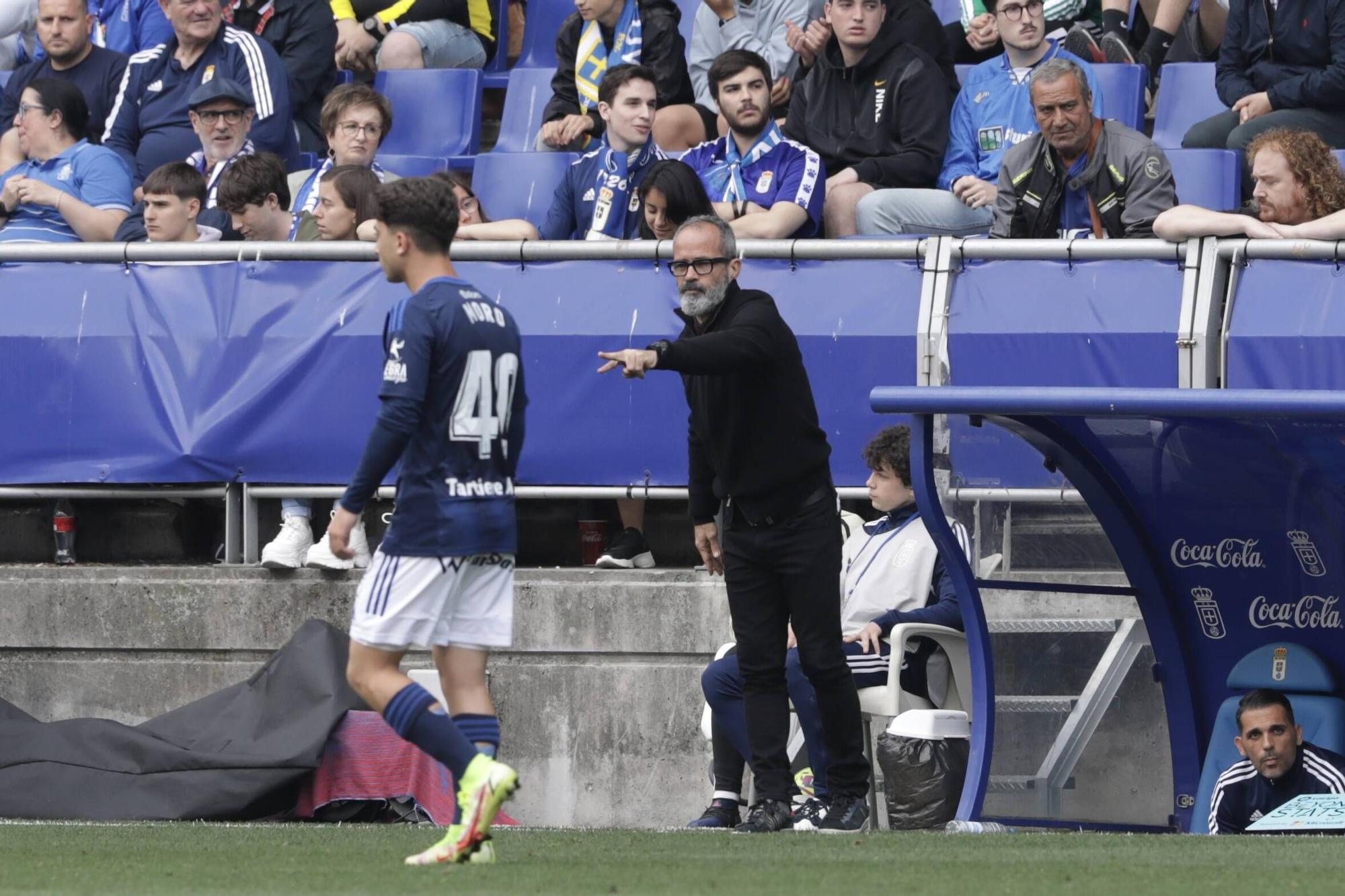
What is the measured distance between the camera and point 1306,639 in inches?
300

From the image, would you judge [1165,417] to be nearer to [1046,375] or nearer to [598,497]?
[1046,375]

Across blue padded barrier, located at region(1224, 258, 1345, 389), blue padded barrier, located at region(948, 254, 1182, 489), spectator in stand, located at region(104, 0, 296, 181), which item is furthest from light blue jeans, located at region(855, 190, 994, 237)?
spectator in stand, located at region(104, 0, 296, 181)

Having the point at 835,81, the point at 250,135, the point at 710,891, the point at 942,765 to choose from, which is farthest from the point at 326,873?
the point at 250,135

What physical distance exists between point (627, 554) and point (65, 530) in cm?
262

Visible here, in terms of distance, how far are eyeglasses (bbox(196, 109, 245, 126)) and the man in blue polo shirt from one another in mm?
2544

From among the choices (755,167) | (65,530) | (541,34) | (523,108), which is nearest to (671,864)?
(755,167)

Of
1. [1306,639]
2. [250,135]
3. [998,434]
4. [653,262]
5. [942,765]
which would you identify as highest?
[250,135]

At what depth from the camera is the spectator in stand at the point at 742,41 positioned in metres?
11.1

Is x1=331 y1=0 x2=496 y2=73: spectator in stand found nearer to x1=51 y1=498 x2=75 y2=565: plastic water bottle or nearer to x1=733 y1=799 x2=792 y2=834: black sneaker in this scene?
x1=51 y1=498 x2=75 y2=565: plastic water bottle

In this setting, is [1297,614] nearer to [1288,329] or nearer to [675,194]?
[1288,329]

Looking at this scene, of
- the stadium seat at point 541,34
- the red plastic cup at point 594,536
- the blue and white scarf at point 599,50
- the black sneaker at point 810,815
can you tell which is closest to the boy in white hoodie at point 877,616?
the black sneaker at point 810,815

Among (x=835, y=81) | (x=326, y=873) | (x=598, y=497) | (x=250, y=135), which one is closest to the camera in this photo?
(x=326, y=873)

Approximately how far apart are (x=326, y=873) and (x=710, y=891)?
1069 millimetres

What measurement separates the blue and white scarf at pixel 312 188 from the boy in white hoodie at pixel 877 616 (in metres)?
3.40
